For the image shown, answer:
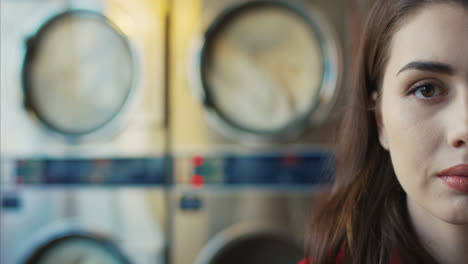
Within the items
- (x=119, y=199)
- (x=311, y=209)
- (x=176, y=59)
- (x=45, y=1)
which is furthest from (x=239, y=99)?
(x=45, y=1)

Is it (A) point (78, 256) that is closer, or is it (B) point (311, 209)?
(B) point (311, 209)

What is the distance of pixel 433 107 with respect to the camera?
0.69 m

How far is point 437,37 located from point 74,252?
1.62 metres

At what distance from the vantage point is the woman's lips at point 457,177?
0.64m

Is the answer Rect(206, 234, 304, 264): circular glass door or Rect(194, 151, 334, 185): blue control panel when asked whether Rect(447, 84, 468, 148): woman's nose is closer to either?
Rect(194, 151, 334, 185): blue control panel

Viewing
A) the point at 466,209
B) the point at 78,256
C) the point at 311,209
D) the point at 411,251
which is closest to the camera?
the point at 466,209

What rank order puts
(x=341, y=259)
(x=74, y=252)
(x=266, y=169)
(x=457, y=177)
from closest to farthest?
(x=457, y=177)
(x=341, y=259)
(x=266, y=169)
(x=74, y=252)

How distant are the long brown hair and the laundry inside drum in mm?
691

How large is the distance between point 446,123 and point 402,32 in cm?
18

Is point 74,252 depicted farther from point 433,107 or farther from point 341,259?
point 433,107

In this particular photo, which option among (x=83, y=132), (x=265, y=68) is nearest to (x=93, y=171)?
(x=83, y=132)

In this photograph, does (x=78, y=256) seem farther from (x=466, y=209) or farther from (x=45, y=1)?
(x=466, y=209)

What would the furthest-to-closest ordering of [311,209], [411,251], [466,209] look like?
[311,209], [411,251], [466,209]

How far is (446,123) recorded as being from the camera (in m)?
0.67
